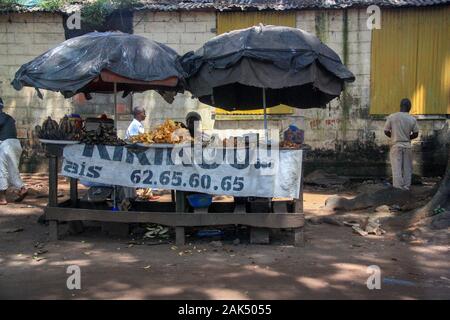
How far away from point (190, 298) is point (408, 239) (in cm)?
351

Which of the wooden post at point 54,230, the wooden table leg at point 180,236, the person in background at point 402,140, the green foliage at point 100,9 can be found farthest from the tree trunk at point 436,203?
the green foliage at point 100,9

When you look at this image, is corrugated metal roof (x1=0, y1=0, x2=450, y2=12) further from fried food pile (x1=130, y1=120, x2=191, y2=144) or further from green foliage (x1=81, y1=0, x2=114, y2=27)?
fried food pile (x1=130, y1=120, x2=191, y2=144)

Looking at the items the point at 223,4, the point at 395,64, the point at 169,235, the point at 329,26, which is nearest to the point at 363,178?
the point at 395,64

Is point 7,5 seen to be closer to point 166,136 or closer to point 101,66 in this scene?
point 101,66

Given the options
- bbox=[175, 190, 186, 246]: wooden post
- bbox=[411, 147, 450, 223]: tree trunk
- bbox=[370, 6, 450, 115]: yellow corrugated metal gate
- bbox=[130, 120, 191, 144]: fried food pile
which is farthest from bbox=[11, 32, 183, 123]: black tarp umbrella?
bbox=[370, 6, 450, 115]: yellow corrugated metal gate

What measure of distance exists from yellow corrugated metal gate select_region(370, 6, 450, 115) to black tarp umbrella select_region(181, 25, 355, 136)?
5566mm

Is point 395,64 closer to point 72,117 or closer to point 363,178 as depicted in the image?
point 363,178

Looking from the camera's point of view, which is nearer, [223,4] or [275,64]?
[275,64]

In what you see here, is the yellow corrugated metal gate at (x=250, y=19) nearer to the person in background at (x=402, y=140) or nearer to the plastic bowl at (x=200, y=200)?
the person in background at (x=402, y=140)

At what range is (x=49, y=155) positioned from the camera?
6.76 m

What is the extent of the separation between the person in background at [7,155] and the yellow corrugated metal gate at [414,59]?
7.66 metres

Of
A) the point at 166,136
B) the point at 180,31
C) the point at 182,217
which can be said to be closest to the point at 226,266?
the point at 182,217

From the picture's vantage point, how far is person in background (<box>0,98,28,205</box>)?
9.01 meters

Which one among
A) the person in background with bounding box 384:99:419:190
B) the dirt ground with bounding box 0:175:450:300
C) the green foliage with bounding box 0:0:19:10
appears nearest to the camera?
the dirt ground with bounding box 0:175:450:300
